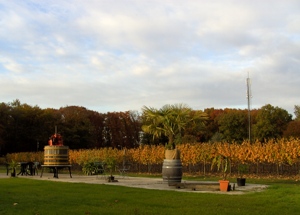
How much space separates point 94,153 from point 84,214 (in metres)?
27.2

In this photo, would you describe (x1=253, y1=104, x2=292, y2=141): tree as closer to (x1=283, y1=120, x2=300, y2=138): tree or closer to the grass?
(x1=283, y1=120, x2=300, y2=138): tree

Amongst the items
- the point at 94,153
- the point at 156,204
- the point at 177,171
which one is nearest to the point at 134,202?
the point at 156,204

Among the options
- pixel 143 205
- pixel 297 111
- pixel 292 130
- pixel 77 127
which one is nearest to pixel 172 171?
pixel 143 205

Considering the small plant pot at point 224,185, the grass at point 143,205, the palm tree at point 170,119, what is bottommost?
the grass at point 143,205

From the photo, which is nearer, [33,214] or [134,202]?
[33,214]

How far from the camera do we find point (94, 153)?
34.7m

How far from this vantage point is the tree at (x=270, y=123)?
5231 centimetres

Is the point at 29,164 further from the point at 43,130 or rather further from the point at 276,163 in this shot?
the point at 43,130

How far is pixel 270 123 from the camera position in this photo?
53656 millimetres

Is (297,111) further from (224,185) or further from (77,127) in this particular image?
(224,185)

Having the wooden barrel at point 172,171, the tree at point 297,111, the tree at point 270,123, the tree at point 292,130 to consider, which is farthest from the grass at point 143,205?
the tree at point 297,111

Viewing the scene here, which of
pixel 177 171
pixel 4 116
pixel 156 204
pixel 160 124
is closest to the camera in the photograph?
pixel 156 204

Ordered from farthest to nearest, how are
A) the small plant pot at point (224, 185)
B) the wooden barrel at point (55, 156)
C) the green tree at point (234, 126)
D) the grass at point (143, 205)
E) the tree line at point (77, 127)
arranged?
1. the green tree at point (234, 126)
2. the tree line at point (77, 127)
3. the wooden barrel at point (55, 156)
4. the small plant pot at point (224, 185)
5. the grass at point (143, 205)

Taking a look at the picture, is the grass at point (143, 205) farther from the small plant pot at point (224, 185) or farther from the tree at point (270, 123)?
the tree at point (270, 123)
